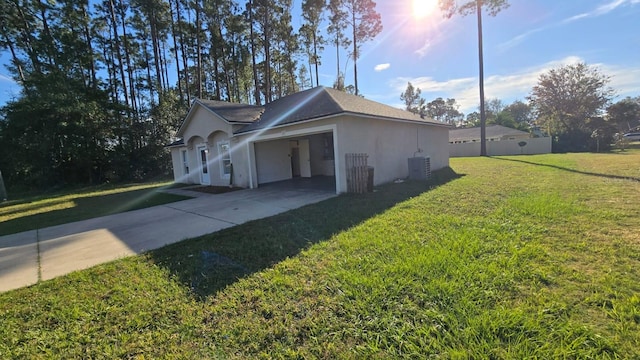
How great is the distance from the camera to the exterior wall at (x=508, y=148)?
2530 centimetres

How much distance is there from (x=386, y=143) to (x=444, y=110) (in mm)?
84185

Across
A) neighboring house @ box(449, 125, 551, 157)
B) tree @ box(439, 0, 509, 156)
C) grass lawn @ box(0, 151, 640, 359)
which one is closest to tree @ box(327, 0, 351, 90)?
tree @ box(439, 0, 509, 156)

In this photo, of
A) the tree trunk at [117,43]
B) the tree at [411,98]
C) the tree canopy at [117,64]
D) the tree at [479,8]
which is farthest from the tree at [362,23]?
the tree at [411,98]

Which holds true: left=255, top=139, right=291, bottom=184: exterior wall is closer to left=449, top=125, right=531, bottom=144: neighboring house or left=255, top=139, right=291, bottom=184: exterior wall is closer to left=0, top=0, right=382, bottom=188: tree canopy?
left=0, top=0, right=382, bottom=188: tree canopy

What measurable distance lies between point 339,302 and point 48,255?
545cm

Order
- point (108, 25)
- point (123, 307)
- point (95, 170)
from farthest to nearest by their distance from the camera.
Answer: point (108, 25)
point (95, 170)
point (123, 307)

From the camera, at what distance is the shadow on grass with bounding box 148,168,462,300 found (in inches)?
146

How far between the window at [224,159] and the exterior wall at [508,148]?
24.8 metres

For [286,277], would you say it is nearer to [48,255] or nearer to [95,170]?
[48,255]

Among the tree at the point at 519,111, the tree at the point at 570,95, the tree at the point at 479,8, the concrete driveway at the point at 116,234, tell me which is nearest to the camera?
the concrete driveway at the point at 116,234

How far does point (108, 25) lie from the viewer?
909 inches

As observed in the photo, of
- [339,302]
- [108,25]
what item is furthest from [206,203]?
[108,25]

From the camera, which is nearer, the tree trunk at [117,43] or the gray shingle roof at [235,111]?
the gray shingle roof at [235,111]

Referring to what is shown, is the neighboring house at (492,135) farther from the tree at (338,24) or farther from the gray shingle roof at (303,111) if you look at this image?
the gray shingle roof at (303,111)
